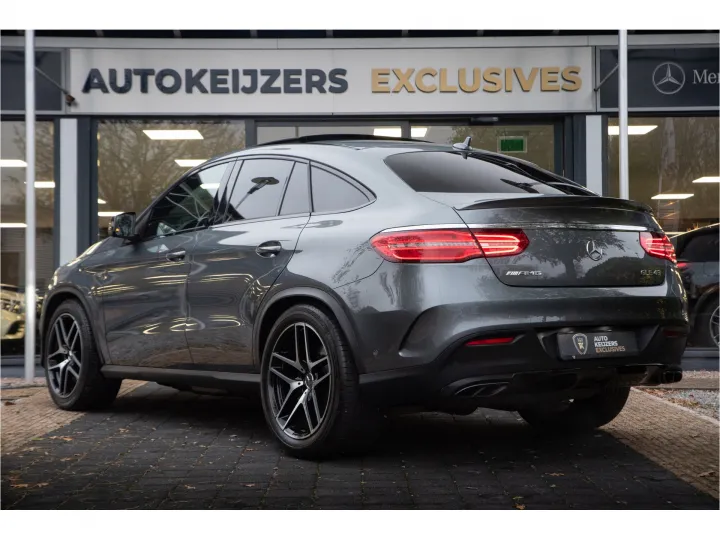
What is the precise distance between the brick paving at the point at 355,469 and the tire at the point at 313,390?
0.44 feet

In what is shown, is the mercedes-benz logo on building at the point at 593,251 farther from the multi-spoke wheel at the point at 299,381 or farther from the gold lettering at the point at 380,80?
the gold lettering at the point at 380,80

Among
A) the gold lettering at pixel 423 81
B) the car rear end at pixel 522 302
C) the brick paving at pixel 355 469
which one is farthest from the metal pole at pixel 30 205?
the car rear end at pixel 522 302

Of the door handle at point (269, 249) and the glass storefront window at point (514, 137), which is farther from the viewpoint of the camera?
the glass storefront window at point (514, 137)

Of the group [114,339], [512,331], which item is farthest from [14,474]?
[512,331]

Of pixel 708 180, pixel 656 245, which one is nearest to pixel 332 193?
pixel 656 245

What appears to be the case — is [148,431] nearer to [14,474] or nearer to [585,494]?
[14,474]

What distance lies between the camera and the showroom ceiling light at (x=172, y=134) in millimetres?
11523

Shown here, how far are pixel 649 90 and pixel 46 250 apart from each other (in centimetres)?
726

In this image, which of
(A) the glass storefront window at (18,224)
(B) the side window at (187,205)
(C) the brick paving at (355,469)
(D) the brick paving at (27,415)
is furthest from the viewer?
(A) the glass storefront window at (18,224)

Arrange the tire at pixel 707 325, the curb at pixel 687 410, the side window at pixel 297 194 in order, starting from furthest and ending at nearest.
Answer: the tire at pixel 707 325, the curb at pixel 687 410, the side window at pixel 297 194

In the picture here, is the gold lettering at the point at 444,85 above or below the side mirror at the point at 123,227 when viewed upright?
above

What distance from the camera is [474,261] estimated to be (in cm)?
457

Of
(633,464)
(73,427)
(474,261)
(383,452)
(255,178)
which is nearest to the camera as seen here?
(474,261)

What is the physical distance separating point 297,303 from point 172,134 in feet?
22.3
